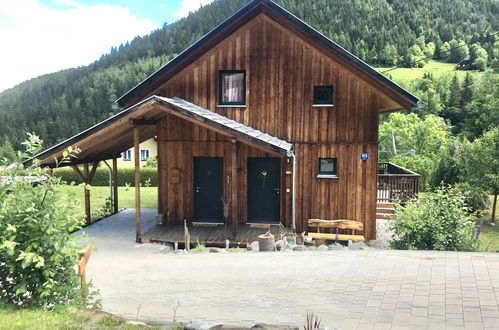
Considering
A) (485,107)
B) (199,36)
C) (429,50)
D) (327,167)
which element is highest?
(429,50)

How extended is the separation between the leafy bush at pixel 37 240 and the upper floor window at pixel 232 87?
8.97 meters

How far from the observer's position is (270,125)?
46.0 feet

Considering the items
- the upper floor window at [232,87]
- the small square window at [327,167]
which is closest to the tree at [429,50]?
the small square window at [327,167]

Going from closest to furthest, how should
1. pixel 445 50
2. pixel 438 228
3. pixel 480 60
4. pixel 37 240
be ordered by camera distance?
1. pixel 37 240
2. pixel 438 228
3. pixel 480 60
4. pixel 445 50

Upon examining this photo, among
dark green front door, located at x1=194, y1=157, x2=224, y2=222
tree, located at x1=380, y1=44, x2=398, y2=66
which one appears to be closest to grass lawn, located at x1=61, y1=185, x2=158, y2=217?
dark green front door, located at x1=194, y1=157, x2=224, y2=222

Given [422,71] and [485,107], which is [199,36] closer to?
[422,71]

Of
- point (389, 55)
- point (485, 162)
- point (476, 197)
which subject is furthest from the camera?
point (389, 55)

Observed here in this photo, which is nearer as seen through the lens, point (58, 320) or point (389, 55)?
point (58, 320)

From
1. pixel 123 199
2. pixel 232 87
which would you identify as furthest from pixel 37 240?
pixel 123 199

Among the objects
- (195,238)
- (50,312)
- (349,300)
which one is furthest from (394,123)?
(50,312)

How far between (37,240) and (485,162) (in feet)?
69.7

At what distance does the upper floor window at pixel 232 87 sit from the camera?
14125mm

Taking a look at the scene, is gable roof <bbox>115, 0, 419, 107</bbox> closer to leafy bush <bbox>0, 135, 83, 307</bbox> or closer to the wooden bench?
the wooden bench

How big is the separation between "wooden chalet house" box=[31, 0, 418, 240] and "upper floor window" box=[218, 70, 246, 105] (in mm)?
35
